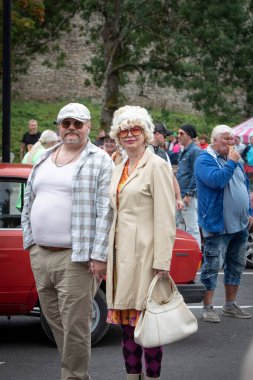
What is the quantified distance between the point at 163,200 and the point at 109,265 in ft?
1.71

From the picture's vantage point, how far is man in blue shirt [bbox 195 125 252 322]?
9.23 m

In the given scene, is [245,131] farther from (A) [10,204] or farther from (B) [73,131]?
(B) [73,131]

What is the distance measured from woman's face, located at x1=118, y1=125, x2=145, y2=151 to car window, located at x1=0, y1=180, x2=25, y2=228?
198cm

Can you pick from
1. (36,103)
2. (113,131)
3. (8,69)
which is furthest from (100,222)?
(36,103)

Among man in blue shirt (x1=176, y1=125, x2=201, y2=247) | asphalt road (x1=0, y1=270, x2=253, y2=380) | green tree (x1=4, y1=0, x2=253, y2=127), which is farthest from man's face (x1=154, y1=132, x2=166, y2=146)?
green tree (x1=4, y1=0, x2=253, y2=127)

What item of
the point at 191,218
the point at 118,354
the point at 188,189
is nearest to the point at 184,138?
the point at 188,189

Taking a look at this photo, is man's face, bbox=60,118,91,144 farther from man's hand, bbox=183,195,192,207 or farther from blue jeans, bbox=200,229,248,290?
man's hand, bbox=183,195,192,207

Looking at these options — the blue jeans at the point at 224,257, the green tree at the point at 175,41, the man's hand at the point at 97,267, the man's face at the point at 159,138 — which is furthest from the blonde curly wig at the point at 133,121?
the green tree at the point at 175,41

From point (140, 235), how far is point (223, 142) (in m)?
3.33

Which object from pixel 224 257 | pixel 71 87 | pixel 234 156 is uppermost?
pixel 71 87

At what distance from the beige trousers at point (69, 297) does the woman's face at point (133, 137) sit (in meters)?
0.76

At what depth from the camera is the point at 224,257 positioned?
954 cm

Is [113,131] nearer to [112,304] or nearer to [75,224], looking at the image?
[75,224]

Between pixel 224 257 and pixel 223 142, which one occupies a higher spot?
pixel 223 142
